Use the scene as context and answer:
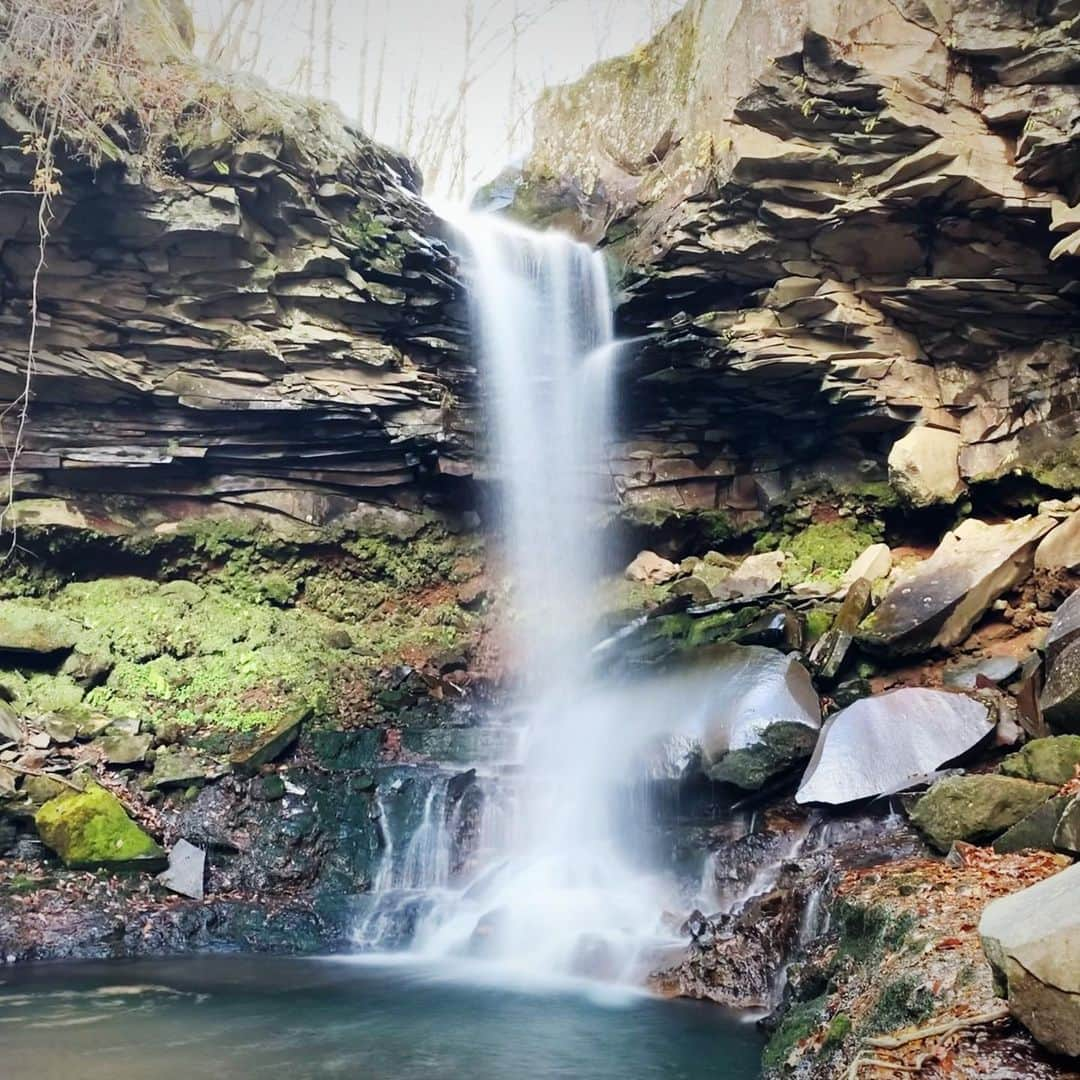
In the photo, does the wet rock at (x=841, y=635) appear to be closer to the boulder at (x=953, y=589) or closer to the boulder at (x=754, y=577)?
the boulder at (x=953, y=589)

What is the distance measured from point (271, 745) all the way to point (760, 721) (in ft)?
17.4

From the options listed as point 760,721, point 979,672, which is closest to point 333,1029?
point 760,721

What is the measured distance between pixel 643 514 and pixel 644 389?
77.2 inches

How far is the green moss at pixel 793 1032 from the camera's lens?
466cm

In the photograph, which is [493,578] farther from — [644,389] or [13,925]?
[13,925]

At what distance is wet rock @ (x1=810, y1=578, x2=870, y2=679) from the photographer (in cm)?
962

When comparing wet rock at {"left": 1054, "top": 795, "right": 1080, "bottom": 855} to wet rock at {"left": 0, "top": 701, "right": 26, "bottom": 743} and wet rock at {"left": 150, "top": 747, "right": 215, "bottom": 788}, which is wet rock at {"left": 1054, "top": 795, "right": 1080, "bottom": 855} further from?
wet rock at {"left": 0, "top": 701, "right": 26, "bottom": 743}

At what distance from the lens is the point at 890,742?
7.86 metres

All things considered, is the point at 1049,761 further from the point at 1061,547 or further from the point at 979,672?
the point at 1061,547

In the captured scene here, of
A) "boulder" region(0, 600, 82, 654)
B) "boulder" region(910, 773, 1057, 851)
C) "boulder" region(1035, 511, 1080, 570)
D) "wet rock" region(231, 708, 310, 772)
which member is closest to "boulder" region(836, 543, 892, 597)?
"boulder" region(1035, 511, 1080, 570)

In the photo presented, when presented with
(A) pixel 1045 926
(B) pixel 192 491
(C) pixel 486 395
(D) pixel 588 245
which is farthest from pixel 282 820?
(D) pixel 588 245

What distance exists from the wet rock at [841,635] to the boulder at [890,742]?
1.28 metres

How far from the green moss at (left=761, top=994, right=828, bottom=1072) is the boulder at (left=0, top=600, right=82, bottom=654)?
370 inches

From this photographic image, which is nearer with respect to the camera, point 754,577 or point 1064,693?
point 1064,693
